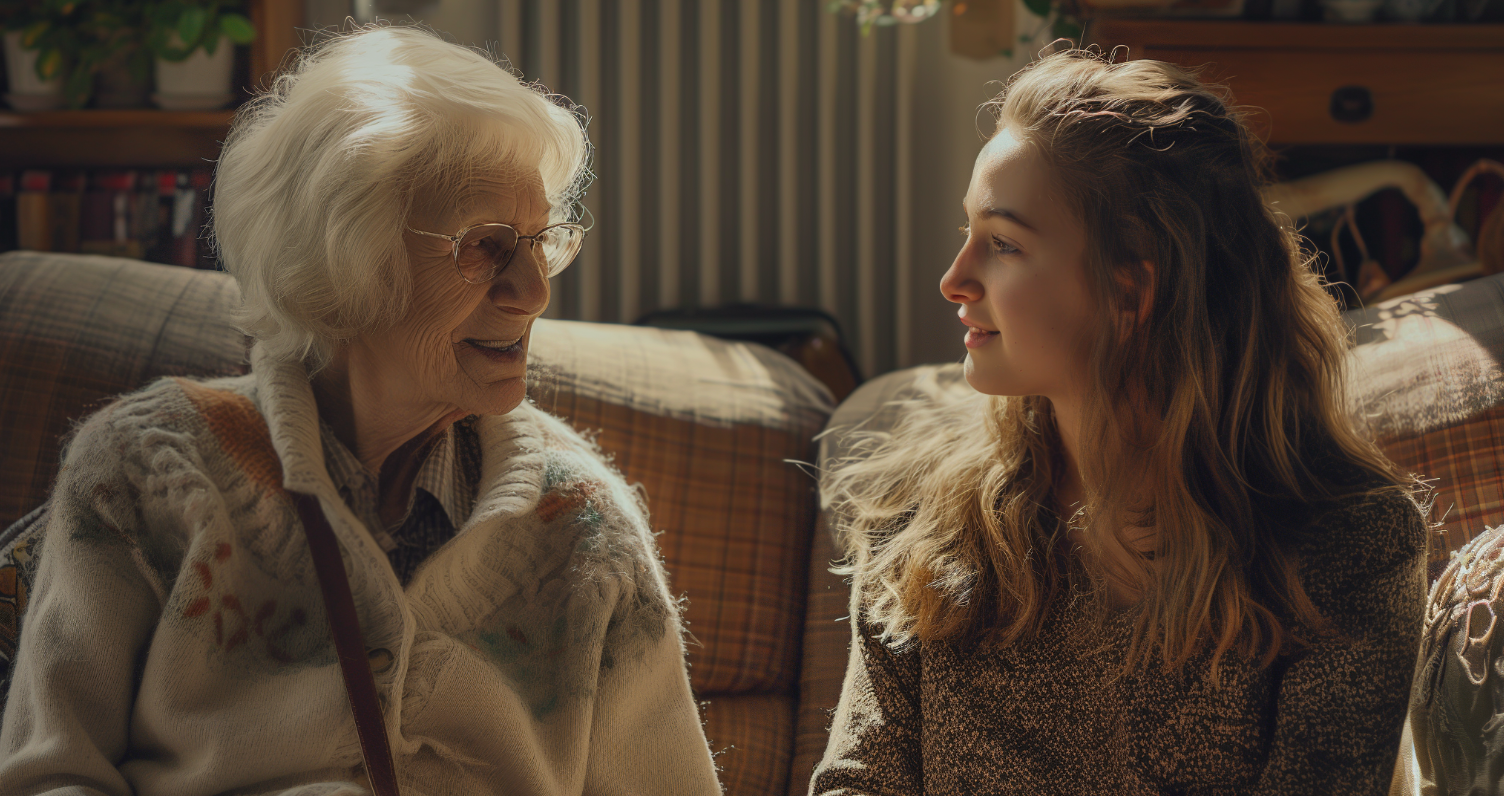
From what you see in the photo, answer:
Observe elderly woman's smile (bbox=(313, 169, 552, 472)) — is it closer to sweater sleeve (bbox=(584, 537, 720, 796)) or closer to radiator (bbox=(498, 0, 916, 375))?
sweater sleeve (bbox=(584, 537, 720, 796))

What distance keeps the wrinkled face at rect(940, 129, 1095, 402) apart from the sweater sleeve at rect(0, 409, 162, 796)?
890 mm

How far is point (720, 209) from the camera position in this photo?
295 cm

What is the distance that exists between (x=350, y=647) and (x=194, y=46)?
195 cm

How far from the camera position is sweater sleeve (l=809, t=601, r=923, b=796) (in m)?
1.23

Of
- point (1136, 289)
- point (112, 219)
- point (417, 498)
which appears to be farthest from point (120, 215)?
point (1136, 289)

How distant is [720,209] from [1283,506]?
199 centimetres

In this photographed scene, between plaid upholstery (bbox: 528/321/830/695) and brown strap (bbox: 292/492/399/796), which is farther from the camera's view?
plaid upholstery (bbox: 528/321/830/695)

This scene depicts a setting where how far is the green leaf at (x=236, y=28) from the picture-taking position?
242 cm

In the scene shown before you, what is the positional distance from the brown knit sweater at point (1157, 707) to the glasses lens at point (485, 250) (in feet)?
2.11

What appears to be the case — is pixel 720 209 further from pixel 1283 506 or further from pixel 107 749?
pixel 107 749

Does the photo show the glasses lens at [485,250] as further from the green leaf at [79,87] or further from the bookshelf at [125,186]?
the green leaf at [79,87]

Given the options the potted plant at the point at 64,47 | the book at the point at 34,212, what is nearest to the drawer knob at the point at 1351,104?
the potted plant at the point at 64,47

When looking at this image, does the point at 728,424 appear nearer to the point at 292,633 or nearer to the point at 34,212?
the point at 292,633

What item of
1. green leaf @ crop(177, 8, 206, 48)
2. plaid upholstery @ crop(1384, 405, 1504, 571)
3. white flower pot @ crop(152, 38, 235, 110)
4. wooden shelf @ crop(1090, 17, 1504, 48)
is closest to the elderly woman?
plaid upholstery @ crop(1384, 405, 1504, 571)
